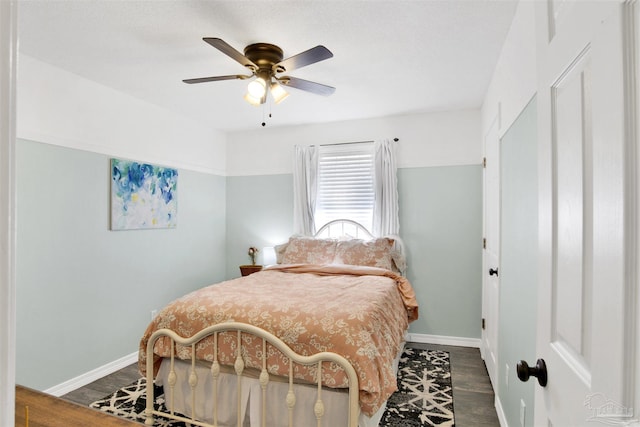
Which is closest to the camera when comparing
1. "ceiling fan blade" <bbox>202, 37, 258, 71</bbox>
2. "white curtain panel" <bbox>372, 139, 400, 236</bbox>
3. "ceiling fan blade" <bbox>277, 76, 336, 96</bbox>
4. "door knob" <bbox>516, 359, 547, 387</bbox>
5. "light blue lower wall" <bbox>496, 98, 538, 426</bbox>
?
"door knob" <bbox>516, 359, 547, 387</bbox>

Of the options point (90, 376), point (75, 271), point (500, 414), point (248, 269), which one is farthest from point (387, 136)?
point (90, 376)

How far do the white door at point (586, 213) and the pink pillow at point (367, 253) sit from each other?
259 centimetres

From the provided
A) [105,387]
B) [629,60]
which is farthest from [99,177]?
[629,60]

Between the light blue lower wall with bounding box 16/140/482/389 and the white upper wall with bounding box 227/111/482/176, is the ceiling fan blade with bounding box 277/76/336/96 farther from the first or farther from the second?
the light blue lower wall with bounding box 16/140/482/389

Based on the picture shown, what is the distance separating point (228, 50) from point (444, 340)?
3.53 metres

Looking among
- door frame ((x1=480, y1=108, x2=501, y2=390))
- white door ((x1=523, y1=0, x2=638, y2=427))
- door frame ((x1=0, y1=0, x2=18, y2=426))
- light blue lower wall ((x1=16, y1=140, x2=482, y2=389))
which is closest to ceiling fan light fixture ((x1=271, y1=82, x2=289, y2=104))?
door frame ((x1=480, y1=108, x2=501, y2=390))

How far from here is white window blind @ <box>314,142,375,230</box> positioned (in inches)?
162

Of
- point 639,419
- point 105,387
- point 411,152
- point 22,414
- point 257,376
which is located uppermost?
point 411,152

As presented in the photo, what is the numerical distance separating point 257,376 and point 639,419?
185cm

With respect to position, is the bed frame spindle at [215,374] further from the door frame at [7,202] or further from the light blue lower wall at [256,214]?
the light blue lower wall at [256,214]

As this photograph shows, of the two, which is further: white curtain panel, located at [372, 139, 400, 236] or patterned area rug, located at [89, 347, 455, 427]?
white curtain panel, located at [372, 139, 400, 236]

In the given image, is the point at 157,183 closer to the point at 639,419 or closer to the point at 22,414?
the point at 22,414

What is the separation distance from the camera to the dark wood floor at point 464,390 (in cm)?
232

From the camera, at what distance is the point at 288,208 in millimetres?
4484
